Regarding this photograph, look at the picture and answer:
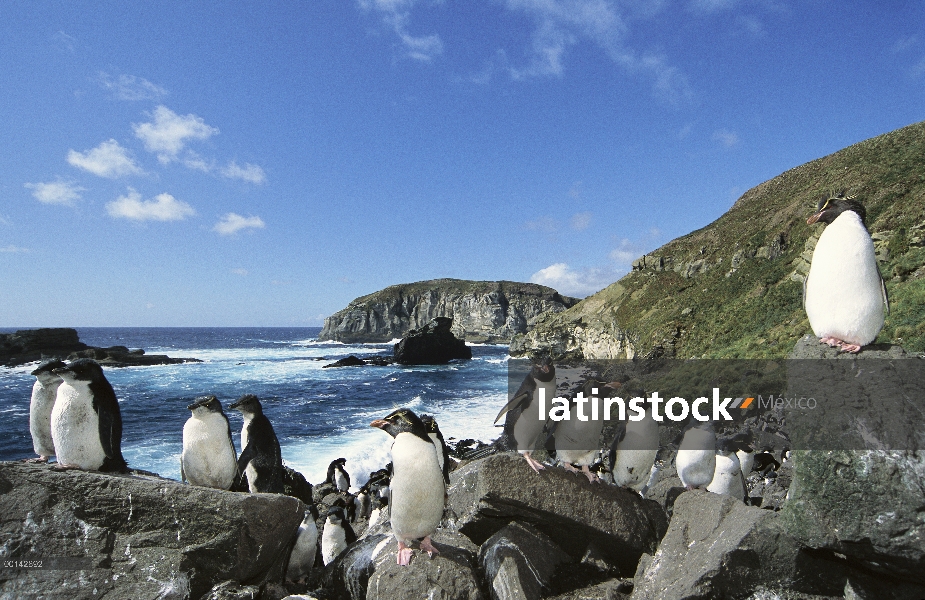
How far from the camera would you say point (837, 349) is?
436 centimetres

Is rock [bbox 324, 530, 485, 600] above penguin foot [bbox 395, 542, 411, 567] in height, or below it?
below

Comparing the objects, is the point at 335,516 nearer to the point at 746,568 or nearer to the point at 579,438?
the point at 579,438

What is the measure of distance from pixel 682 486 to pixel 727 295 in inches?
1431

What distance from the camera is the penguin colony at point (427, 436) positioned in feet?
14.5

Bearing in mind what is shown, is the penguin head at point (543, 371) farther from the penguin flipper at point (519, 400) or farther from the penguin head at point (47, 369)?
the penguin head at point (47, 369)

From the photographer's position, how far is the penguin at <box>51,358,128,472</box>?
577 centimetres

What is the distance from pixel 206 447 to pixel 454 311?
436 ft

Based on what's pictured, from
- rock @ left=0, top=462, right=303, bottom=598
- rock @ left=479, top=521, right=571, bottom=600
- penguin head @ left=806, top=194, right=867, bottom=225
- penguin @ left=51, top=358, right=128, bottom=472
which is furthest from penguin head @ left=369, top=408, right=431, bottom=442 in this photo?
penguin head @ left=806, top=194, right=867, bottom=225

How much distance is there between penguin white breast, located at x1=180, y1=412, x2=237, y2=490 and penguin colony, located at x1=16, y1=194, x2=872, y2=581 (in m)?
0.01

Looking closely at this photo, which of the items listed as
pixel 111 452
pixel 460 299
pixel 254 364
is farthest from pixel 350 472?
pixel 460 299

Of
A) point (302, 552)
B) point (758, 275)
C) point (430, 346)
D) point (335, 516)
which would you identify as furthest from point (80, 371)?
point (430, 346)

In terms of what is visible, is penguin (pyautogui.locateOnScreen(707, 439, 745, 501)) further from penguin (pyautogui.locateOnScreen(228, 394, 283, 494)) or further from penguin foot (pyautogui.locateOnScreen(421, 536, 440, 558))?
penguin (pyautogui.locateOnScreen(228, 394, 283, 494))

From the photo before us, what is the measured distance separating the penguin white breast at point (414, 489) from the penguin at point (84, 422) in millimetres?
3379

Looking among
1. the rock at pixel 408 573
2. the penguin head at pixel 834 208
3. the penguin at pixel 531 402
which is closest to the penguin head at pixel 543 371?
the penguin at pixel 531 402
